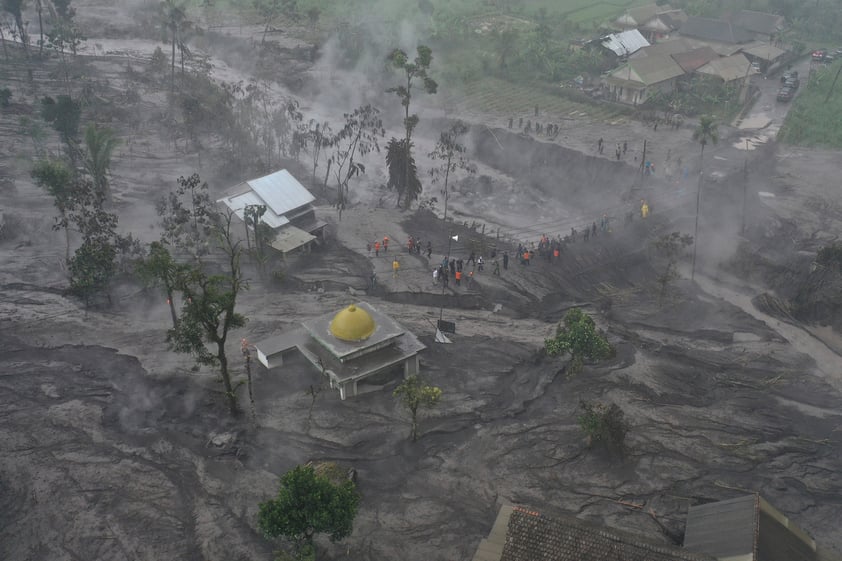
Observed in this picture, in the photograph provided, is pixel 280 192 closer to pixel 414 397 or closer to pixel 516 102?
pixel 414 397

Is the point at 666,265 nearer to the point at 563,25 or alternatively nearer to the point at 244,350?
the point at 244,350

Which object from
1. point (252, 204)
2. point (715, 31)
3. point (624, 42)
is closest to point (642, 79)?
point (624, 42)

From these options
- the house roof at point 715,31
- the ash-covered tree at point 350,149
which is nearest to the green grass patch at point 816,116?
the house roof at point 715,31

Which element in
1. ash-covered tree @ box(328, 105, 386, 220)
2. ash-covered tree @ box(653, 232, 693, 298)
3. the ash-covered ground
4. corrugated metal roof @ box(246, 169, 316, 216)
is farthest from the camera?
ash-covered tree @ box(328, 105, 386, 220)

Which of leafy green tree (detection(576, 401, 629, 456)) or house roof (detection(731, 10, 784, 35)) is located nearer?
leafy green tree (detection(576, 401, 629, 456))

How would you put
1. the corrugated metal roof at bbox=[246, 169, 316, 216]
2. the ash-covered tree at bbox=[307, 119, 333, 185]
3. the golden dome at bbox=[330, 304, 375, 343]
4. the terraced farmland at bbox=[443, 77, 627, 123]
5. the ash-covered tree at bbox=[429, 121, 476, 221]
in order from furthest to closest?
1. the terraced farmland at bbox=[443, 77, 627, 123]
2. the ash-covered tree at bbox=[429, 121, 476, 221]
3. the ash-covered tree at bbox=[307, 119, 333, 185]
4. the corrugated metal roof at bbox=[246, 169, 316, 216]
5. the golden dome at bbox=[330, 304, 375, 343]

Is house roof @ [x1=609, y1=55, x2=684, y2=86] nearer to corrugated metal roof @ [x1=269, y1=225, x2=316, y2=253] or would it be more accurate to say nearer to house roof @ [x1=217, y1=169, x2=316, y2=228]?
house roof @ [x1=217, y1=169, x2=316, y2=228]

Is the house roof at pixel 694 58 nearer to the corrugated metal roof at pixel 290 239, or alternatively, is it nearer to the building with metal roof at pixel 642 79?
the building with metal roof at pixel 642 79

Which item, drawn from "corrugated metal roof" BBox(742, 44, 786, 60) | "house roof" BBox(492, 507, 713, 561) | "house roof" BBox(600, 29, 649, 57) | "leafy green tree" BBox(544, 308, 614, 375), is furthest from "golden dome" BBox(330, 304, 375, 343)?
"corrugated metal roof" BBox(742, 44, 786, 60)
